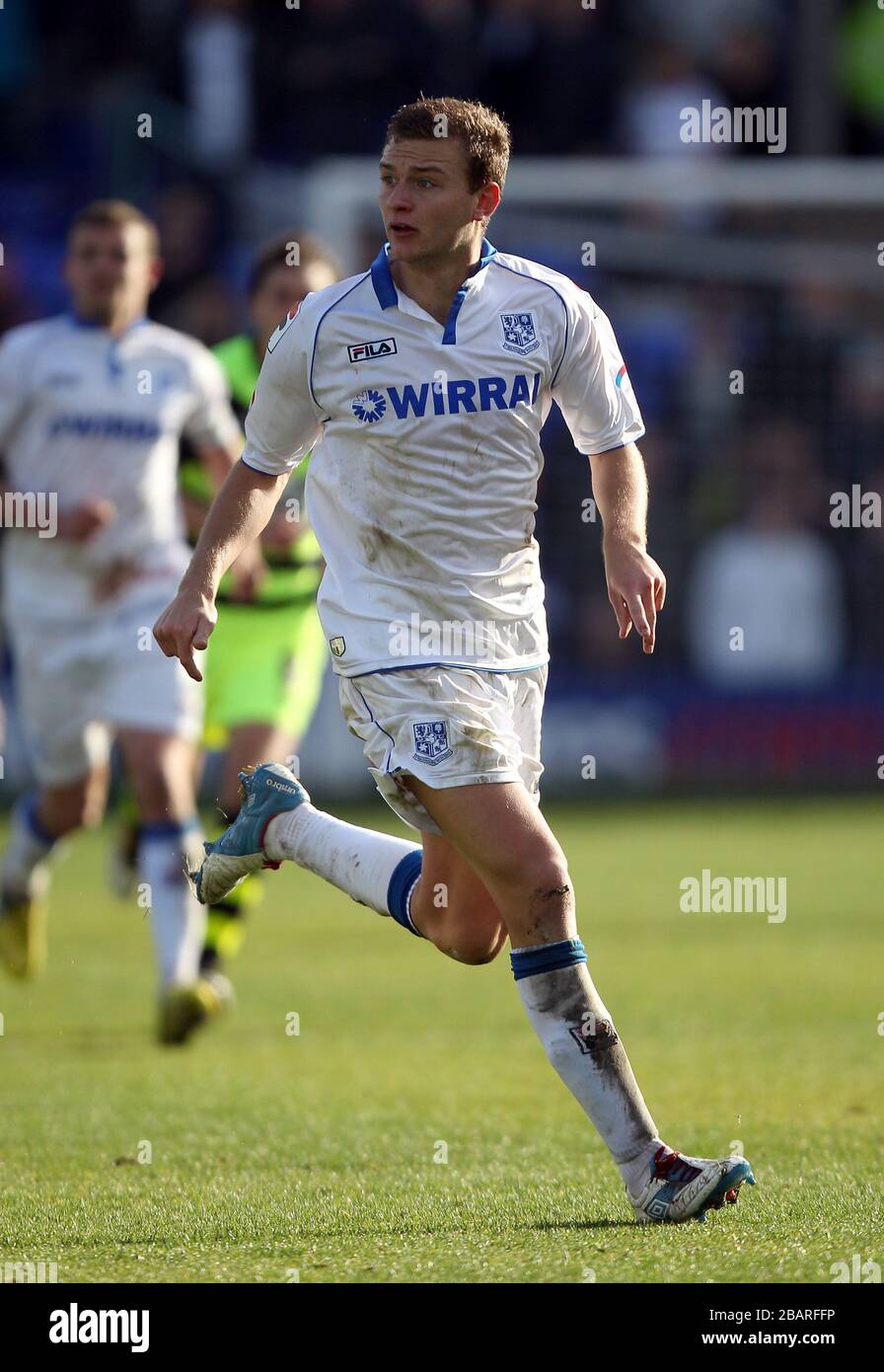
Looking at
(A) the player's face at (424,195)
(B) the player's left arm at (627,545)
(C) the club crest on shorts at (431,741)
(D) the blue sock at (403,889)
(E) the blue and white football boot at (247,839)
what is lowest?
→ (D) the blue sock at (403,889)

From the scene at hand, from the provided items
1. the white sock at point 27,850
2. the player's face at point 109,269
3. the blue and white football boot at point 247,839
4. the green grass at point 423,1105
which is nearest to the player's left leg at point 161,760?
the green grass at point 423,1105

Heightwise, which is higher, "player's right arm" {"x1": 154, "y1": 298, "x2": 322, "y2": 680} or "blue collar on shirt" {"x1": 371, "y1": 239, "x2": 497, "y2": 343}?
"blue collar on shirt" {"x1": 371, "y1": 239, "x2": 497, "y2": 343}

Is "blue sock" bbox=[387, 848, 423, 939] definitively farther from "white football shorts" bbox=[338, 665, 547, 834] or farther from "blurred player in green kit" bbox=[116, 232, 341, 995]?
"blurred player in green kit" bbox=[116, 232, 341, 995]

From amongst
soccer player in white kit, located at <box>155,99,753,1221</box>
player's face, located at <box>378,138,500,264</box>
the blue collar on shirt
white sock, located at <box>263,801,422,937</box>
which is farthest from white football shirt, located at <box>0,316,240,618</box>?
player's face, located at <box>378,138,500,264</box>

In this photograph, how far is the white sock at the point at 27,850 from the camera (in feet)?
27.7

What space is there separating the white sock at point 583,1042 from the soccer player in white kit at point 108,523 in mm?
3205

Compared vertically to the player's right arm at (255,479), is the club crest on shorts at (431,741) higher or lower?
lower

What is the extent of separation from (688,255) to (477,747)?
1327 cm

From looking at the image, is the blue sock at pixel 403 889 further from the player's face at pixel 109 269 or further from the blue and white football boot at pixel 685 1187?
the player's face at pixel 109 269

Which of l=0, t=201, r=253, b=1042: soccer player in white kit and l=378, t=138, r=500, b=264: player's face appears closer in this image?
l=378, t=138, r=500, b=264: player's face

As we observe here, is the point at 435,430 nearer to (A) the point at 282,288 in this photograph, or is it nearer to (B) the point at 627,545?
(B) the point at 627,545

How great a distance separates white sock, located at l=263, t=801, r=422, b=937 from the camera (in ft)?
16.9

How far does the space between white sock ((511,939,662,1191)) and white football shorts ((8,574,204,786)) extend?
349 cm
